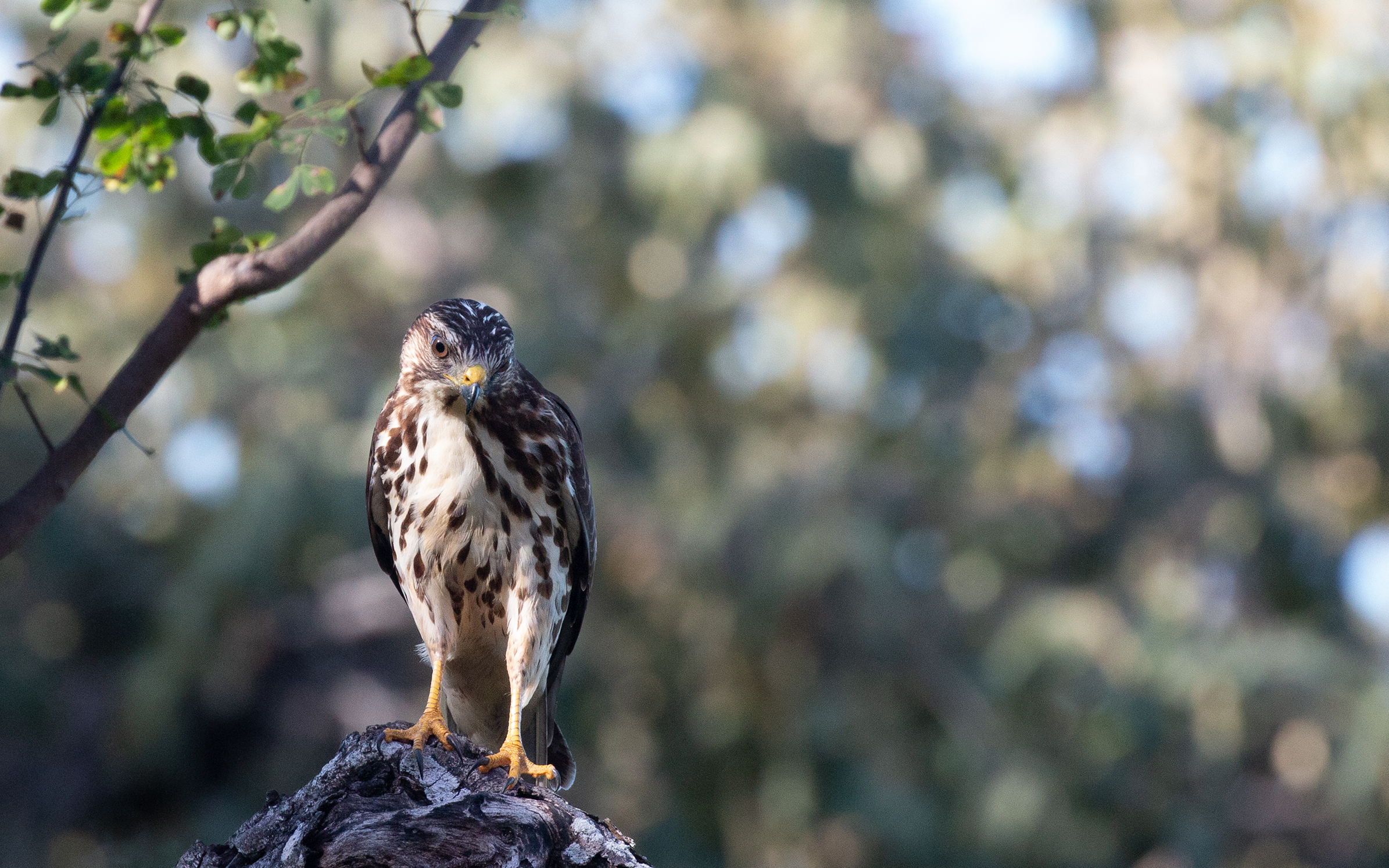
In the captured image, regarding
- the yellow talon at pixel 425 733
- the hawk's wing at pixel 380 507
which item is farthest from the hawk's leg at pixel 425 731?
the hawk's wing at pixel 380 507

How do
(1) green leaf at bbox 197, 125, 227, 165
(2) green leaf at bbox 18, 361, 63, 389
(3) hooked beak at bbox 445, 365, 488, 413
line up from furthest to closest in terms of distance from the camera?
(3) hooked beak at bbox 445, 365, 488, 413
(1) green leaf at bbox 197, 125, 227, 165
(2) green leaf at bbox 18, 361, 63, 389

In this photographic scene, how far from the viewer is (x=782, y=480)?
11266 mm

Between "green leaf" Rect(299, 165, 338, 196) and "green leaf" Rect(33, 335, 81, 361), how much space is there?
536mm

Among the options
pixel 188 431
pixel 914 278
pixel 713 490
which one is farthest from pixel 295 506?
pixel 914 278

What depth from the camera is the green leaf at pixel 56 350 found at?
2.69 metres

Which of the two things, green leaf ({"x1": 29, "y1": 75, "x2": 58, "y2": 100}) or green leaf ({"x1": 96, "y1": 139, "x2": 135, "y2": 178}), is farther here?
green leaf ({"x1": 96, "y1": 139, "x2": 135, "y2": 178})

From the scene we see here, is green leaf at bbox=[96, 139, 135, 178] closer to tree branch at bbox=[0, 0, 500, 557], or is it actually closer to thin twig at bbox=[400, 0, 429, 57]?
tree branch at bbox=[0, 0, 500, 557]

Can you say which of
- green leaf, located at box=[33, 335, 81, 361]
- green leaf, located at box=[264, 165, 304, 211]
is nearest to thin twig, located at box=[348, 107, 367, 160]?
green leaf, located at box=[264, 165, 304, 211]

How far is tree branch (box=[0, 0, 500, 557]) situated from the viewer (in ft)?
9.00

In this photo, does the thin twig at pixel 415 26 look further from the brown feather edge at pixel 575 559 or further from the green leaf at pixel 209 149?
the brown feather edge at pixel 575 559

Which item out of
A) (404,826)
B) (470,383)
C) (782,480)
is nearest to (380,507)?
(470,383)

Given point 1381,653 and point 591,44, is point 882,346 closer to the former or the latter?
point 591,44

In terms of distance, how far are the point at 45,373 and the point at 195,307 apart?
300 millimetres

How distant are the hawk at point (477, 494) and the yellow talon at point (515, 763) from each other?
0.13 metres
